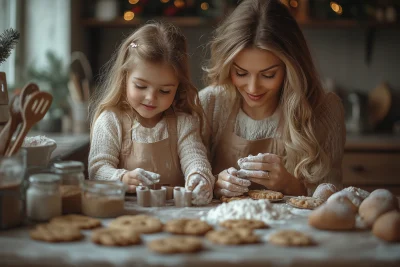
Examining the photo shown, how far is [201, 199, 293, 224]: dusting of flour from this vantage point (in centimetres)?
125

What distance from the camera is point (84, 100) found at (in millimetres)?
3088

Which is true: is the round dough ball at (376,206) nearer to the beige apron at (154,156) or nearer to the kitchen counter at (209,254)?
the kitchen counter at (209,254)

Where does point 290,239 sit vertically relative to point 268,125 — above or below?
below

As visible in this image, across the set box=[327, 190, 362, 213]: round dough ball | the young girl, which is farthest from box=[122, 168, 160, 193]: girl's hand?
box=[327, 190, 362, 213]: round dough ball

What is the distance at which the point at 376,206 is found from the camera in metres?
1.21

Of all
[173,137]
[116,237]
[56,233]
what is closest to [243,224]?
[116,237]

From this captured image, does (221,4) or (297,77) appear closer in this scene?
(297,77)

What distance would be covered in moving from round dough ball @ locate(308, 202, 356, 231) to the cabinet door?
204 centimetres

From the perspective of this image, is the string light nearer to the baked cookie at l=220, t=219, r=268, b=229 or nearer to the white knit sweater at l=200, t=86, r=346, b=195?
the white knit sweater at l=200, t=86, r=346, b=195

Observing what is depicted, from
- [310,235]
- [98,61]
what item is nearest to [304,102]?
[310,235]

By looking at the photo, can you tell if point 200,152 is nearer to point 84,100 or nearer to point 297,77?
point 297,77

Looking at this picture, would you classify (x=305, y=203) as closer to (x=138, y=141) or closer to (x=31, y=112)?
(x=138, y=141)

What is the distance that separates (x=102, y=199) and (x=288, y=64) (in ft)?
2.61

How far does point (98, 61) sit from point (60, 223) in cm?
268
